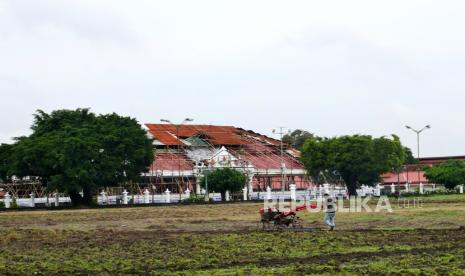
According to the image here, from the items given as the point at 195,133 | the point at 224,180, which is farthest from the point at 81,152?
the point at 195,133

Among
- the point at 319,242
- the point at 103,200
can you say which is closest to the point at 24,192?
the point at 103,200

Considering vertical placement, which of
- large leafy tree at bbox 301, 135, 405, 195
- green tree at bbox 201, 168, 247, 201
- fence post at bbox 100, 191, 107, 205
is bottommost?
fence post at bbox 100, 191, 107, 205

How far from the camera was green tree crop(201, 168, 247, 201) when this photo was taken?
8731 cm

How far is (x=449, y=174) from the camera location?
95.9m

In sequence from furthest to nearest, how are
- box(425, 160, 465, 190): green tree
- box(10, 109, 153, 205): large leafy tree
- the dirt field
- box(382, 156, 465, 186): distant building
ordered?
box(382, 156, 465, 186): distant building → box(425, 160, 465, 190): green tree → box(10, 109, 153, 205): large leafy tree → the dirt field

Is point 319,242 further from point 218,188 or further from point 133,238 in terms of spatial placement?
point 218,188

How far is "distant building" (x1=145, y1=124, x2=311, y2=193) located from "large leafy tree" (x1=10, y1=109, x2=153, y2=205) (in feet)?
48.7

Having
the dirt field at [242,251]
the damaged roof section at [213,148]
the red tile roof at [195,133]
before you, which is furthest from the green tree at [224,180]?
the dirt field at [242,251]

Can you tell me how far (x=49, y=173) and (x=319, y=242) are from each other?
172ft

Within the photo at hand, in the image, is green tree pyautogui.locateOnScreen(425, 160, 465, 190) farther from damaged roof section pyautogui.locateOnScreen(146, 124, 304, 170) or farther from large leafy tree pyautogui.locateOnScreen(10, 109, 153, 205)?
large leafy tree pyautogui.locateOnScreen(10, 109, 153, 205)

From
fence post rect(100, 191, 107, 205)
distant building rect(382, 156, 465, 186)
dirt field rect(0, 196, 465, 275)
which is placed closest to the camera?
dirt field rect(0, 196, 465, 275)

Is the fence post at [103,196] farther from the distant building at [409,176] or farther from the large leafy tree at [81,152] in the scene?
the distant building at [409,176]

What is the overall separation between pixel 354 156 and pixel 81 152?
32.0 metres

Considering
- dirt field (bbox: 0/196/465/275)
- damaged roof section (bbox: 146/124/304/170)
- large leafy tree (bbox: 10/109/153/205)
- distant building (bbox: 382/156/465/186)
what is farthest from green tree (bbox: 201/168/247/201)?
dirt field (bbox: 0/196/465/275)
